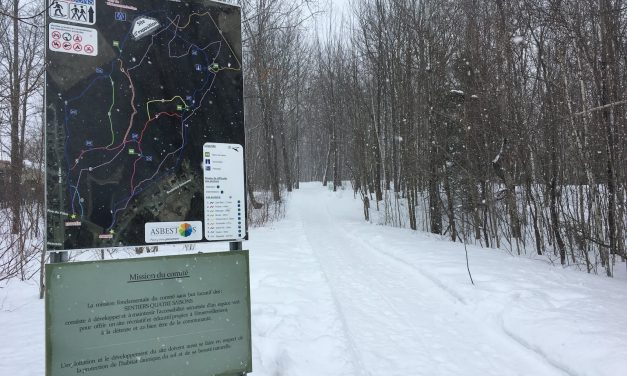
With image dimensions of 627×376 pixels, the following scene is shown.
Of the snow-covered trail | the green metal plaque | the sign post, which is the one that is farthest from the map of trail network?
the snow-covered trail

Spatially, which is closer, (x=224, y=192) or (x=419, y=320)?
(x=224, y=192)

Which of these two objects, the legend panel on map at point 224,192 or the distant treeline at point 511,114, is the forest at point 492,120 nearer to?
the distant treeline at point 511,114

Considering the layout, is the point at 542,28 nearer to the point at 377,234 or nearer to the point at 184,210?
the point at 377,234

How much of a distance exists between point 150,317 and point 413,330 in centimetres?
318

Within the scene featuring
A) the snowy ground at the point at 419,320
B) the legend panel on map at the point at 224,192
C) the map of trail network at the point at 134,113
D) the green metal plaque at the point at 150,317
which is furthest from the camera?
the snowy ground at the point at 419,320

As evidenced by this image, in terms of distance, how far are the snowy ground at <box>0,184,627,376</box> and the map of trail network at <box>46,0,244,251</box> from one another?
1939 millimetres

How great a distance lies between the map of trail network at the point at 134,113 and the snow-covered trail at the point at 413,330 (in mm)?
2393

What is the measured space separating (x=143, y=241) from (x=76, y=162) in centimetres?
67

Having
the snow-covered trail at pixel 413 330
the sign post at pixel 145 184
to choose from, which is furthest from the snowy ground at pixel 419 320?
the sign post at pixel 145 184

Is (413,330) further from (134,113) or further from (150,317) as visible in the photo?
(134,113)

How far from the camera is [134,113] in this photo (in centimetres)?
283

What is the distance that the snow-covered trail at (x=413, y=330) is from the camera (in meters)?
3.88

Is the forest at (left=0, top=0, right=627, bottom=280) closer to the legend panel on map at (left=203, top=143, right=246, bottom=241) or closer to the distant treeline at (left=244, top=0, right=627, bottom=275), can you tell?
the distant treeline at (left=244, top=0, right=627, bottom=275)

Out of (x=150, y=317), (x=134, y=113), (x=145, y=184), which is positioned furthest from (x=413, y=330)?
(x=134, y=113)
